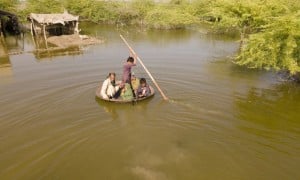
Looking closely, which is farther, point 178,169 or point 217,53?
point 217,53

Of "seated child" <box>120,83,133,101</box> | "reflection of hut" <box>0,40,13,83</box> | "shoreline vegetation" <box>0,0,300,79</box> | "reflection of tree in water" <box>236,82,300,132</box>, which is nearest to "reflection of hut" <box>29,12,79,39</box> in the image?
"reflection of hut" <box>0,40,13,83</box>

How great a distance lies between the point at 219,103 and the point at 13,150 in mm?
7647

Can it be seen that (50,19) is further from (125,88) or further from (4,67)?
(125,88)

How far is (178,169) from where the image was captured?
7793 mm

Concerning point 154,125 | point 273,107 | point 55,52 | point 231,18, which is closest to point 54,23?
point 55,52

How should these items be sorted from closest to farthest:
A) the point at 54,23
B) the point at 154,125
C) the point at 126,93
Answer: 1. the point at 154,125
2. the point at 126,93
3. the point at 54,23

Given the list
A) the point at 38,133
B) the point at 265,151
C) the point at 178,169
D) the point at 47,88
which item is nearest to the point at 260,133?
the point at 265,151

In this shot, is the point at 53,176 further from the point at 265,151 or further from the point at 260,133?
the point at 260,133

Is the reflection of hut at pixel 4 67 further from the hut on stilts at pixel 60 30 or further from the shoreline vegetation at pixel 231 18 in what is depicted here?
the shoreline vegetation at pixel 231 18

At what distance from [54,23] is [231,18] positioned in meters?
15.3

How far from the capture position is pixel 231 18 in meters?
20.1

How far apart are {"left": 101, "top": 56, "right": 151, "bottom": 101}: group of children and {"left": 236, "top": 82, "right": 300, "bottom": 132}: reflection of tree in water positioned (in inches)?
150

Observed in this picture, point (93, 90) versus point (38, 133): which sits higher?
point (93, 90)

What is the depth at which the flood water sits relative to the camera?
788 cm
